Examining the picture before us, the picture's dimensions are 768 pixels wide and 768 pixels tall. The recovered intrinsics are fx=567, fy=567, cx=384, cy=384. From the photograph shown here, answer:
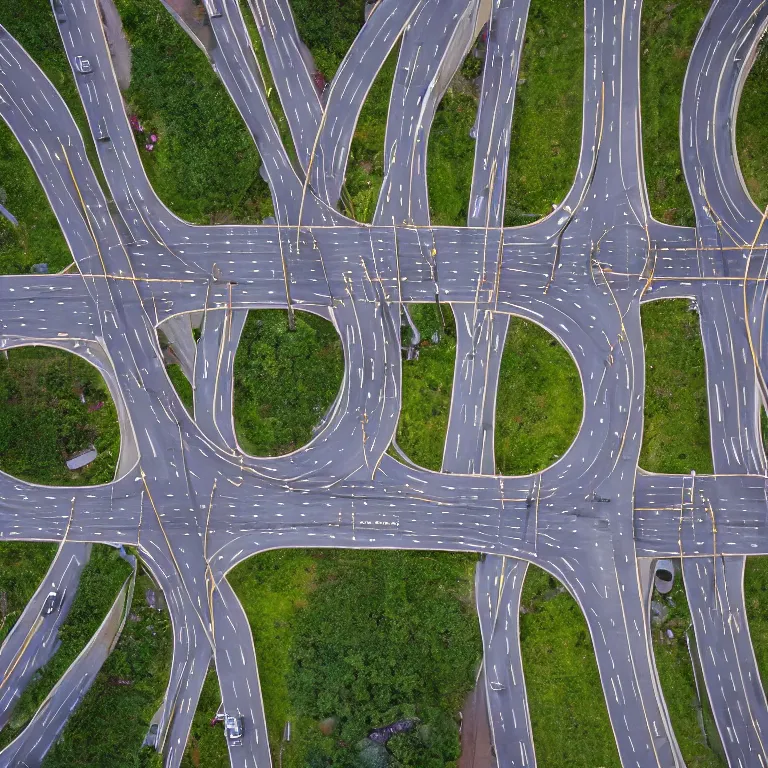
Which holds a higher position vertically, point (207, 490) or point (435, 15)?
point (435, 15)

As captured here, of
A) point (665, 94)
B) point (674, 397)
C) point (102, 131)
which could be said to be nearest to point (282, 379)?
point (102, 131)

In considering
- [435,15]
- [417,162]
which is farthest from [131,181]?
[435,15]

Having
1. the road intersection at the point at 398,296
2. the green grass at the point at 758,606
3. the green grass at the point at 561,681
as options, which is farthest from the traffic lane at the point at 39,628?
the green grass at the point at 758,606

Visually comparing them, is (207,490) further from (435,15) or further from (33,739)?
(435,15)

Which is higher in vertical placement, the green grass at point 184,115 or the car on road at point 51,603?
the green grass at point 184,115

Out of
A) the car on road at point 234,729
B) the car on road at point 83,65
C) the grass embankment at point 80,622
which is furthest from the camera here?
the car on road at point 83,65

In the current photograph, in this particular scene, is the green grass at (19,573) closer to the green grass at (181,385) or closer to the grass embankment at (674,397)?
the green grass at (181,385)
